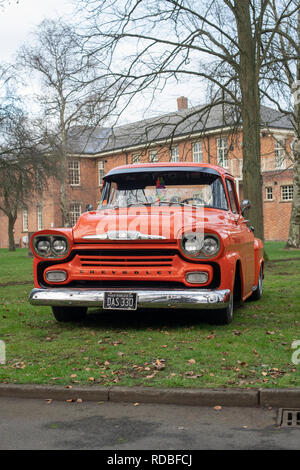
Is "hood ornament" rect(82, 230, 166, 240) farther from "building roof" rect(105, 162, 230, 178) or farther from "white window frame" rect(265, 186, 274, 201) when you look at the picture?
"white window frame" rect(265, 186, 274, 201)

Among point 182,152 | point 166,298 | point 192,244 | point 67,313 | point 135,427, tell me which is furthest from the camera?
point 182,152

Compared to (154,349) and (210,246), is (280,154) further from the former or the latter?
(154,349)

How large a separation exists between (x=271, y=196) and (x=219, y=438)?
44.8 m

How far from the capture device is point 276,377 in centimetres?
538

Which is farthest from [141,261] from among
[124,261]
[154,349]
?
[154,349]

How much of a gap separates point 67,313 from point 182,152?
18276 millimetres

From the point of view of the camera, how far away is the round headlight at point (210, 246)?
7297mm

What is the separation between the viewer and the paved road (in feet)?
13.2

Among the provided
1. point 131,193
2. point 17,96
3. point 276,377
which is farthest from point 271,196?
point 276,377

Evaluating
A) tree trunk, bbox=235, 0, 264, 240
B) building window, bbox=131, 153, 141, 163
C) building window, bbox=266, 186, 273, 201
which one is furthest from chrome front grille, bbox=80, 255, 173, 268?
building window, bbox=266, 186, 273, 201

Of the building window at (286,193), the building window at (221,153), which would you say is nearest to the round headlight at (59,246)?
the building window at (221,153)

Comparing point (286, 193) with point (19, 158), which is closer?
point (19, 158)

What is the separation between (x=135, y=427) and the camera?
439 cm

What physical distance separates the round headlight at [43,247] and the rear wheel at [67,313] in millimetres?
895
